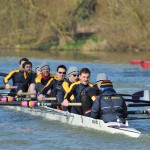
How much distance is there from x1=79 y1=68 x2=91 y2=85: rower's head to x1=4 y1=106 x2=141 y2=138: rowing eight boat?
776mm

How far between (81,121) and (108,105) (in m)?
1.28

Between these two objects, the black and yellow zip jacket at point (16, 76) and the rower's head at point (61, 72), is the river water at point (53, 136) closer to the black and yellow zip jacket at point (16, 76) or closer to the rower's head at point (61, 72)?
the black and yellow zip jacket at point (16, 76)

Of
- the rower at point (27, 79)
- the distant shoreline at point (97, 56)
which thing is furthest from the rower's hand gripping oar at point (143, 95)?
the distant shoreline at point (97, 56)

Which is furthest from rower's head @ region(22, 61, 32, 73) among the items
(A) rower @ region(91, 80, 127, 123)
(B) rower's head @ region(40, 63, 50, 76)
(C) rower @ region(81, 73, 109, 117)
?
(A) rower @ region(91, 80, 127, 123)

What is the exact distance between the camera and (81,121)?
14.4 meters

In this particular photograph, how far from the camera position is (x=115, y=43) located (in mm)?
54125

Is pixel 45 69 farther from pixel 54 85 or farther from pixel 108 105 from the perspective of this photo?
pixel 108 105

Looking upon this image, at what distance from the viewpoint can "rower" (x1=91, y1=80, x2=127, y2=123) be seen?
13312mm

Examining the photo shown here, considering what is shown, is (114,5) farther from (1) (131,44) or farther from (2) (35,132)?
(2) (35,132)

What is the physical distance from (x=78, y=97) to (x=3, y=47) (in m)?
49.0

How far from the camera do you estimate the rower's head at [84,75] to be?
14320 mm

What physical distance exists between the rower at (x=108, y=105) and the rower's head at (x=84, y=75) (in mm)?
984

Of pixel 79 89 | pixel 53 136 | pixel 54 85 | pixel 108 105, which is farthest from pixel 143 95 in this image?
pixel 53 136

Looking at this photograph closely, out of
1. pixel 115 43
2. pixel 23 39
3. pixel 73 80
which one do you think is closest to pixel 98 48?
pixel 115 43
